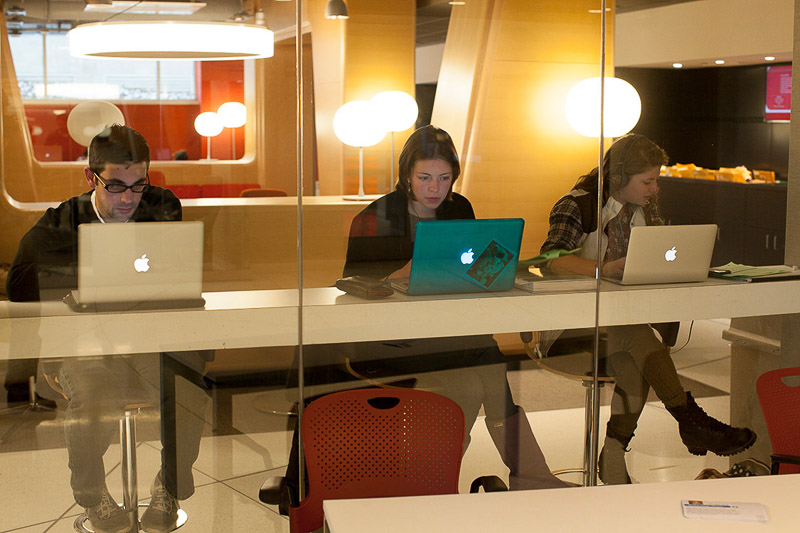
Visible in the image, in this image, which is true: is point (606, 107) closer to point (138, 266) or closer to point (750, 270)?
point (750, 270)

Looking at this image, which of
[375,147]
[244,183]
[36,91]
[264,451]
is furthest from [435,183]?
[36,91]

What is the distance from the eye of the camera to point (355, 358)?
3.68 meters

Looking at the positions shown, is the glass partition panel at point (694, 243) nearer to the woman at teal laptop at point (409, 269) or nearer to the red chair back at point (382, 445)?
the woman at teal laptop at point (409, 269)

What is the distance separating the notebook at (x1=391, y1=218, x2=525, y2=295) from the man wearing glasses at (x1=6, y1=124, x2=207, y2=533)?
0.96 meters

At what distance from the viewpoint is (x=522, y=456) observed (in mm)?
3957

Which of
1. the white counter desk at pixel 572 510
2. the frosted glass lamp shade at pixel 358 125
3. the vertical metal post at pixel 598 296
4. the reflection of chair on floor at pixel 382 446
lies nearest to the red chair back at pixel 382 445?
the reflection of chair on floor at pixel 382 446

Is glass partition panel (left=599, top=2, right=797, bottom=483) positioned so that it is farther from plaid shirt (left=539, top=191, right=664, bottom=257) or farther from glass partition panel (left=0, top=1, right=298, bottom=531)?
glass partition panel (left=0, top=1, right=298, bottom=531)

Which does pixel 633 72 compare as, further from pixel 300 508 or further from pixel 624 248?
pixel 300 508

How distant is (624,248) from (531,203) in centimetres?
50

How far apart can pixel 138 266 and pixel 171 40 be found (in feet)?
2.87

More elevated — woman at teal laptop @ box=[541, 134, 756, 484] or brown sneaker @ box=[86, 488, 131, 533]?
woman at teal laptop @ box=[541, 134, 756, 484]

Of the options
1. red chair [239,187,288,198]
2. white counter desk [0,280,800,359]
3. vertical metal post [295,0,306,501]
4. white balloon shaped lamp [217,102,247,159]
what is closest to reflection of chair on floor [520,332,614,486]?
white counter desk [0,280,800,359]

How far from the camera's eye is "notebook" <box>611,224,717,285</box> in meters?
3.87

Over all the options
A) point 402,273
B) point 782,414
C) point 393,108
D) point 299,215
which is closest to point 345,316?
point 402,273
